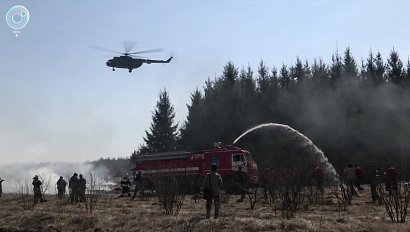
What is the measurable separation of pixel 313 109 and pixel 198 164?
65.7 feet

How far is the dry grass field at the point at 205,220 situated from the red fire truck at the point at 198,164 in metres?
8.62

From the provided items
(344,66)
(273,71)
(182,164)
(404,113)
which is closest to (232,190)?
(182,164)

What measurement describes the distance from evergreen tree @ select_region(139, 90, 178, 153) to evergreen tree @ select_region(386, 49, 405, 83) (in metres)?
24.9

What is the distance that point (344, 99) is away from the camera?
4744cm

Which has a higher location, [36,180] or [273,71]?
[273,71]

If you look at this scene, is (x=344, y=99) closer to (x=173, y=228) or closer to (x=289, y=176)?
(x=289, y=176)

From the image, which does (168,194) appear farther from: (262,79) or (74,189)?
(262,79)

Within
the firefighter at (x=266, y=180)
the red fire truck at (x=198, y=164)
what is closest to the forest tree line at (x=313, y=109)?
the red fire truck at (x=198, y=164)

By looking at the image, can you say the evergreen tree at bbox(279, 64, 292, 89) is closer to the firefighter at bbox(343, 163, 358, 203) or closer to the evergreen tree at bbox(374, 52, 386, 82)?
the evergreen tree at bbox(374, 52, 386, 82)

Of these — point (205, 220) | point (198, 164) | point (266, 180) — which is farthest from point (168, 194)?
point (198, 164)

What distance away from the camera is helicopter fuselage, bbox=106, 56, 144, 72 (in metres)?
37.4

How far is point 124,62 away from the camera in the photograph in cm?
3744

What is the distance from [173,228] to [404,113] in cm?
3484

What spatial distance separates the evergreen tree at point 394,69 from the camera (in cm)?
4844
